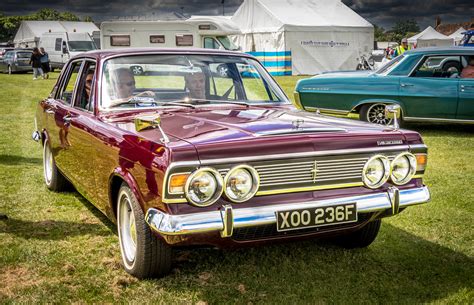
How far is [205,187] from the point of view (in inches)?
122

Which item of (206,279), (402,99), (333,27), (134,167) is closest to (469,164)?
(402,99)

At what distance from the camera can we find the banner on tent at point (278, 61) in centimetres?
2873

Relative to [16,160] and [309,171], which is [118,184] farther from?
[16,160]

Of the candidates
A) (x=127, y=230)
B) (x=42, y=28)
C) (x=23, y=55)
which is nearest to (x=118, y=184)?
(x=127, y=230)

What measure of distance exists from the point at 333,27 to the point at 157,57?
25.5 meters

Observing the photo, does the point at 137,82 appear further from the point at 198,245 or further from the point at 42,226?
the point at 198,245

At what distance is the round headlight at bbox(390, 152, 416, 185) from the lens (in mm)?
3652

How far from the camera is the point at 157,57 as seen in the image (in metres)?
4.69

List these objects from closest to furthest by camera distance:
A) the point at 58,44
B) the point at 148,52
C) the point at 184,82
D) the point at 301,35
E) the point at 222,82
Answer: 1. the point at 148,52
2. the point at 184,82
3. the point at 222,82
4. the point at 301,35
5. the point at 58,44

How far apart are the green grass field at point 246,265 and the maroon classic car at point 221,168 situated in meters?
0.21

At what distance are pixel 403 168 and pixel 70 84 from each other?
3351mm

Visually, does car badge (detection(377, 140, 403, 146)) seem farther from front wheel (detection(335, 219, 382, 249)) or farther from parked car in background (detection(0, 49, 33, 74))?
parked car in background (detection(0, 49, 33, 74))

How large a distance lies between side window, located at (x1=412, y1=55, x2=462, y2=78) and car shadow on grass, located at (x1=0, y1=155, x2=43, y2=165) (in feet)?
20.9

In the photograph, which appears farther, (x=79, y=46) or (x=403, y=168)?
(x=79, y=46)
